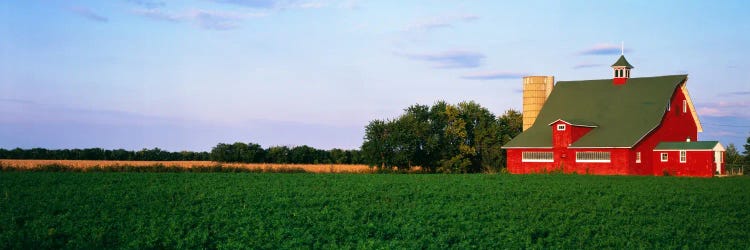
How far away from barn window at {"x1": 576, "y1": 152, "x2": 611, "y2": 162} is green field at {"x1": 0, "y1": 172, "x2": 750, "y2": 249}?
18984 mm

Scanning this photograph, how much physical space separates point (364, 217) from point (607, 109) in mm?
42398

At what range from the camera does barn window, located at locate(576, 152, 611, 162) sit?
5441cm

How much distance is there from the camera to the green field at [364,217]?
60.0 ft

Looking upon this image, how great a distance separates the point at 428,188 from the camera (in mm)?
35188

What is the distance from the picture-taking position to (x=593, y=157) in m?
54.8

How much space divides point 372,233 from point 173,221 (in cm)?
594

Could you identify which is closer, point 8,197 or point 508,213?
point 508,213

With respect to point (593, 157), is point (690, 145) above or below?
above

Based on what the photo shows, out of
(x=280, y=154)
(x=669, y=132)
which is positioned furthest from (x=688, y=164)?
(x=280, y=154)

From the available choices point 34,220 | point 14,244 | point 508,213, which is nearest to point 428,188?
point 508,213

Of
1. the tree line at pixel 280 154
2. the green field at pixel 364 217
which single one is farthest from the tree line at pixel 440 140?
the green field at pixel 364 217

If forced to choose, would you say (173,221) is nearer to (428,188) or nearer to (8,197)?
(8,197)

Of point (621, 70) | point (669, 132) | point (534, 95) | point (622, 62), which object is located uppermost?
point (622, 62)

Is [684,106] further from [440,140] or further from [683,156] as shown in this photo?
[440,140]
